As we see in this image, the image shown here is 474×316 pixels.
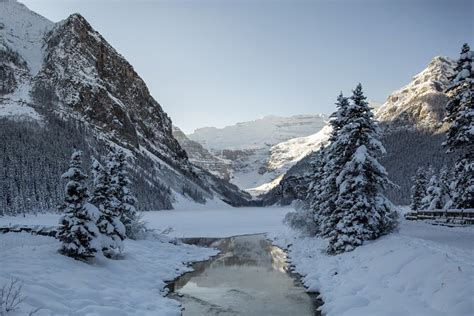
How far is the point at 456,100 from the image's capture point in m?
26.2

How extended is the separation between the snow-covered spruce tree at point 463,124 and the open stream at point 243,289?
517 inches

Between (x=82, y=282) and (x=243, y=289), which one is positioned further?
(x=243, y=289)

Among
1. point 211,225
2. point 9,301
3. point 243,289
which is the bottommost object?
point 211,225

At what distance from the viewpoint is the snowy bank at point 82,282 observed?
47.0 feet

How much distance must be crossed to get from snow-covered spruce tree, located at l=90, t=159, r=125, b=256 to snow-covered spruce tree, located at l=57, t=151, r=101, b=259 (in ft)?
8.13

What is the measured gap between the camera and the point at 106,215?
24.3 meters

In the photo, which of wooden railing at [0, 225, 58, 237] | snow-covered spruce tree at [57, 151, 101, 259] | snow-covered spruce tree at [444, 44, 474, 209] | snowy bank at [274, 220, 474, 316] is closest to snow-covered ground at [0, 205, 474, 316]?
snowy bank at [274, 220, 474, 316]

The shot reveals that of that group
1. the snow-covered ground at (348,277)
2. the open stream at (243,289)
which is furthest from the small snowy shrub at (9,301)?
the open stream at (243,289)

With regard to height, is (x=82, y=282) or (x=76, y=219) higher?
(x=76, y=219)

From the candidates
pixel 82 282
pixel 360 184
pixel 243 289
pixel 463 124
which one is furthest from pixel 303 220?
pixel 82 282

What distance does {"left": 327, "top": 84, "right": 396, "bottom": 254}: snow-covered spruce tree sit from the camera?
979 inches

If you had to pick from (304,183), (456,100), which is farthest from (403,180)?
(456,100)

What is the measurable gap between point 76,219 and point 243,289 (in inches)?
401

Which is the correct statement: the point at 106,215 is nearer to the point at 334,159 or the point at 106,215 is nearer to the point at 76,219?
the point at 76,219
